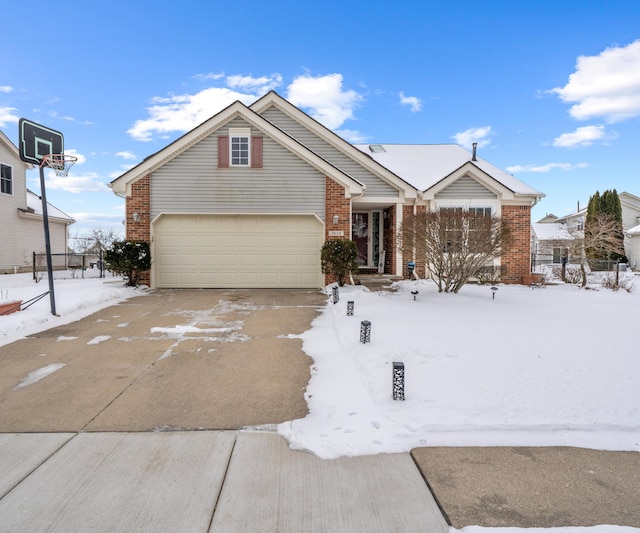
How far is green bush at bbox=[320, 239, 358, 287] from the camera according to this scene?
1223 centimetres

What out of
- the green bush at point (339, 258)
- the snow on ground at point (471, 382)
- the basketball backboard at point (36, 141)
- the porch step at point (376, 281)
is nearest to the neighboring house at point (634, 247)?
the porch step at point (376, 281)

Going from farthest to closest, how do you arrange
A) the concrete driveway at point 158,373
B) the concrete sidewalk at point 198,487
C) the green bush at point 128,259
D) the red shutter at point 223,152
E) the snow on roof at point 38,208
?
the snow on roof at point 38,208 < the red shutter at point 223,152 < the green bush at point 128,259 < the concrete driveway at point 158,373 < the concrete sidewalk at point 198,487

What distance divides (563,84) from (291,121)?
1041 centimetres

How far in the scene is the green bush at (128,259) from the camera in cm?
1205

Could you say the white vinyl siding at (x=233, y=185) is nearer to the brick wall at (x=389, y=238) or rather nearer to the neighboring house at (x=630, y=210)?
the brick wall at (x=389, y=238)

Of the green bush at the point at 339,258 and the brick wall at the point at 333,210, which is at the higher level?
the brick wall at the point at 333,210

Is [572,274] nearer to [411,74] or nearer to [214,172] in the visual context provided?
[411,74]

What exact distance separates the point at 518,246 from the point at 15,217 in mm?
23386

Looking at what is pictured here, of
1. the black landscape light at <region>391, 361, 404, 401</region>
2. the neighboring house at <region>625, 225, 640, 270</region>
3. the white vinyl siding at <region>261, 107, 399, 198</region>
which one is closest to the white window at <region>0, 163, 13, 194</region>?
the white vinyl siding at <region>261, 107, 399, 198</region>

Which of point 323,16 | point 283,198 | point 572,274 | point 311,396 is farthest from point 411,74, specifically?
point 311,396

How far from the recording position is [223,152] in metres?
13.0

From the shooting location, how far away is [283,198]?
513 inches

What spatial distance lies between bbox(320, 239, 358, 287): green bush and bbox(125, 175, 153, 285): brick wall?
5958 millimetres

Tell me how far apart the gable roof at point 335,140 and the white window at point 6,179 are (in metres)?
13.4
